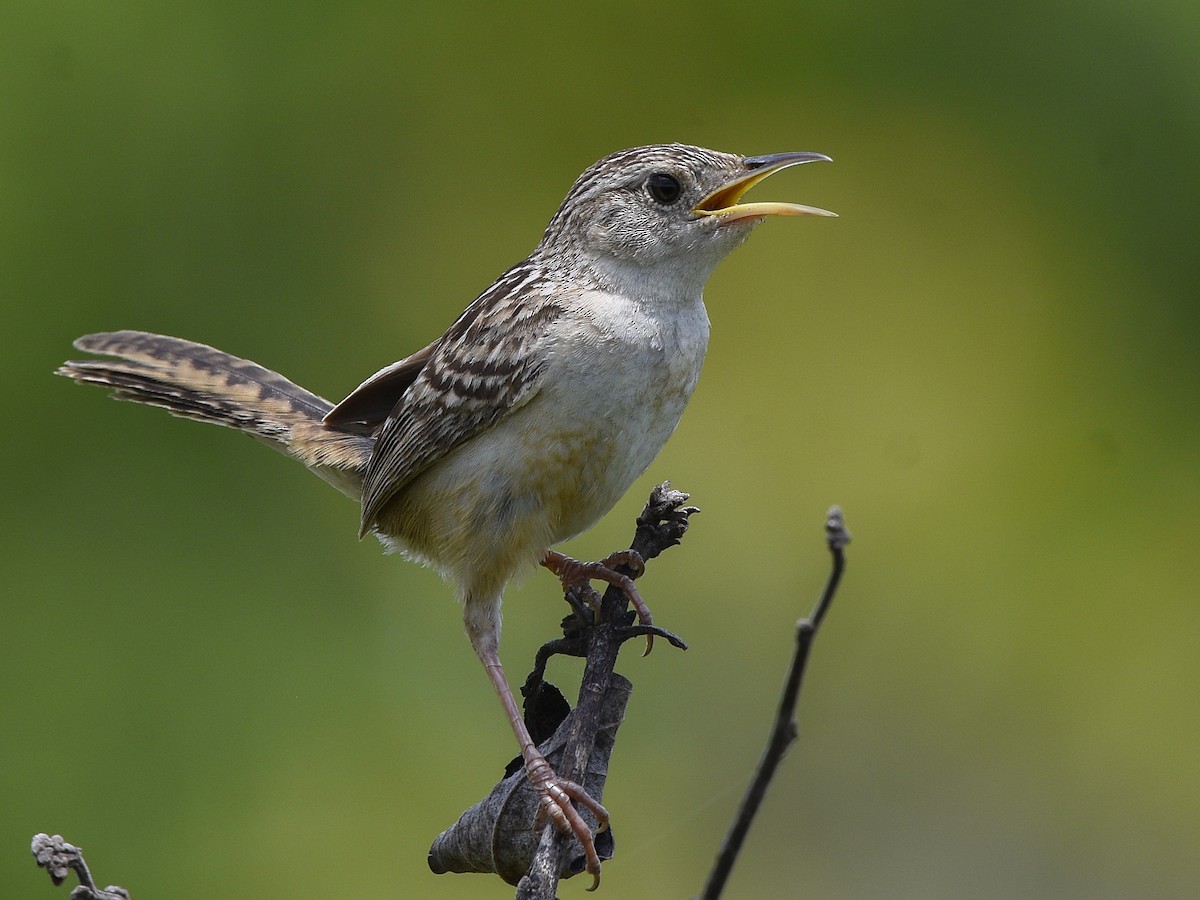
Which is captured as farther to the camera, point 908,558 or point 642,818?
point 908,558

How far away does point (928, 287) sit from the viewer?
258 inches

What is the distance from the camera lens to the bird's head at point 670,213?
3441mm

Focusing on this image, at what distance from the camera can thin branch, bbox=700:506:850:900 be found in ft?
5.37

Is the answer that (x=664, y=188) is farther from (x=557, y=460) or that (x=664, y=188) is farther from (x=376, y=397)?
(x=376, y=397)

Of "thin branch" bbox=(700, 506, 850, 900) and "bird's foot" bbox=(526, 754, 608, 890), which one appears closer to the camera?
"thin branch" bbox=(700, 506, 850, 900)

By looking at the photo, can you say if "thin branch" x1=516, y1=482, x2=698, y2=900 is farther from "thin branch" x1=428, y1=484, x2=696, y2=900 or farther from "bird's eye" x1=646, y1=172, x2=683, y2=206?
"bird's eye" x1=646, y1=172, x2=683, y2=206

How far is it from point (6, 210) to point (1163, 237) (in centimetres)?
544

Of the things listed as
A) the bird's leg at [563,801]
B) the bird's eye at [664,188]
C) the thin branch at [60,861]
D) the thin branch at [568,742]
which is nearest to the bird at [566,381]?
the bird's eye at [664,188]

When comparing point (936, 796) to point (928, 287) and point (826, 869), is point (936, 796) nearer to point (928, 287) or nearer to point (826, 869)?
point (826, 869)

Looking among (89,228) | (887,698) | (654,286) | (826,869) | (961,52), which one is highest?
(961,52)

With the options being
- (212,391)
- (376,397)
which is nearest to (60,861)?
(376,397)

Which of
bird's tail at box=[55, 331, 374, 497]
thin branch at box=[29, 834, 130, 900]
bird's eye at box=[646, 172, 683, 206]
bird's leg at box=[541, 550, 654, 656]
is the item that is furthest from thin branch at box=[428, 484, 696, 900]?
bird's tail at box=[55, 331, 374, 497]

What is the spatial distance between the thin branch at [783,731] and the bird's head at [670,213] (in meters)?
1.87

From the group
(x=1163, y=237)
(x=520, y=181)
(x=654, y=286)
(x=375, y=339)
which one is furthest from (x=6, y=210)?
(x=1163, y=237)
